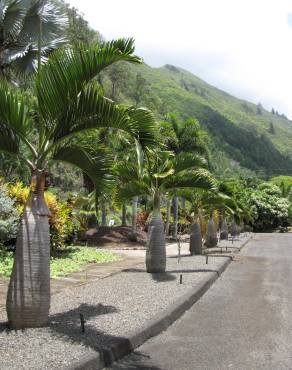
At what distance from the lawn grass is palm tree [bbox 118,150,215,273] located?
2127mm

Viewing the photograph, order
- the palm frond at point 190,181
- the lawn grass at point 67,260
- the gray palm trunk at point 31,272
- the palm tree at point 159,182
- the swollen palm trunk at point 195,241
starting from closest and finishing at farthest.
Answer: the gray palm trunk at point 31,272
the lawn grass at point 67,260
the palm tree at point 159,182
the palm frond at point 190,181
the swollen palm trunk at point 195,241

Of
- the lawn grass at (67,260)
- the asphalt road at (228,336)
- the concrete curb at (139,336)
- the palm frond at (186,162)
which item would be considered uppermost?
the palm frond at (186,162)

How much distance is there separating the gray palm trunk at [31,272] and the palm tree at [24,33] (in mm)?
8281

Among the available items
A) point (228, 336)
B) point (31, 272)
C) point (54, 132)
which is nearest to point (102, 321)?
point (31, 272)

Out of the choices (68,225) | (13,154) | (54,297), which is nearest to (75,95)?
(13,154)

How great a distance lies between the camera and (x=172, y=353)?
20.9 ft

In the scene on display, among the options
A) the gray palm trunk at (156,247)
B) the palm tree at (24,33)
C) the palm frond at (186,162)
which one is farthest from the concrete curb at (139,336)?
the palm tree at (24,33)

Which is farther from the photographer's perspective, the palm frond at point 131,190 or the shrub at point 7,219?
the palm frond at point 131,190

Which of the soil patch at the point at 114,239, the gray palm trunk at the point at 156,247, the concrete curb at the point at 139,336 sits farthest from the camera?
the soil patch at the point at 114,239

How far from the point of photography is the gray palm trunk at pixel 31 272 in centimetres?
646

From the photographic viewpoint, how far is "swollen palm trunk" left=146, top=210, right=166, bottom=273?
1320 cm

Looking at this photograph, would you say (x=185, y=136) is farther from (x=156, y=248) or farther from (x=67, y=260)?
(x=156, y=248)

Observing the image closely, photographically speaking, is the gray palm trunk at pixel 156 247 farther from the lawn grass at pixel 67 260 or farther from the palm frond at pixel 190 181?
the lawn grass at pixel 67 260

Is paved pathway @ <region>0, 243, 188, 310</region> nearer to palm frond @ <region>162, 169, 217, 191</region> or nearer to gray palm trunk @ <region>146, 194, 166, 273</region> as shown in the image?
gray palm trunk @ <region>146, 194, 166, 273</region>
